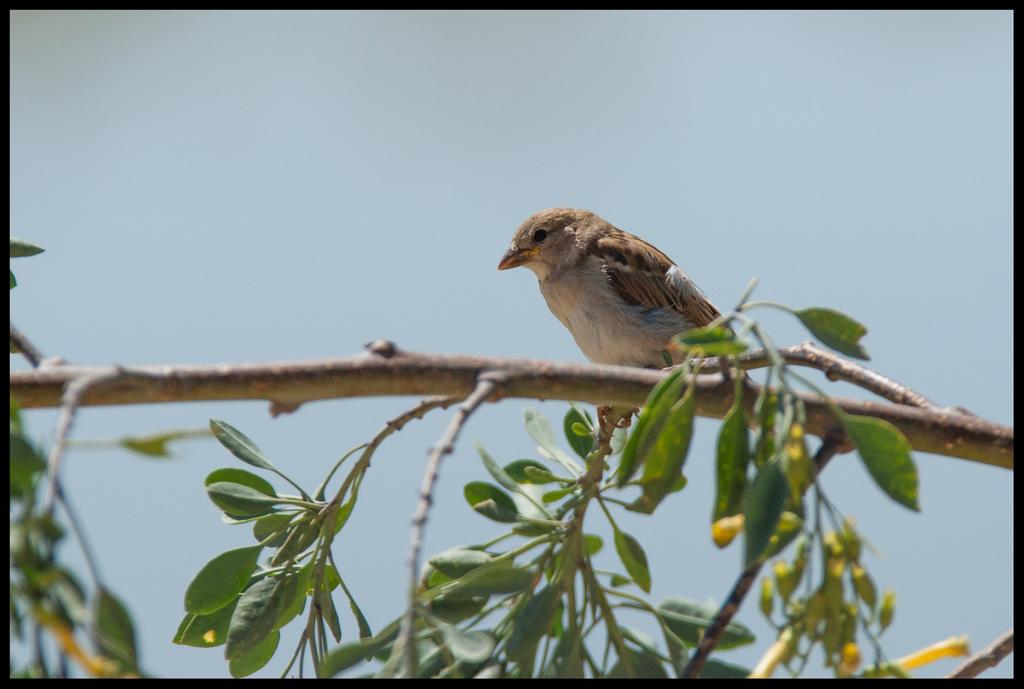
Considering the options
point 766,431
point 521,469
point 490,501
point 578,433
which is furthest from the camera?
point 578,433

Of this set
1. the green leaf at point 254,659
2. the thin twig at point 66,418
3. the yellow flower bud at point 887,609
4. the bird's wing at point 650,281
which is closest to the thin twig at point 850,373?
the yellow flower bud at point 887,609

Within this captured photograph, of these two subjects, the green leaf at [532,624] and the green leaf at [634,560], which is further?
the green leaf at [634,560]

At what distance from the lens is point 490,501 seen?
2.35 metres

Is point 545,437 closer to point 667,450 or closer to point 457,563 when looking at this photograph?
point 457,563

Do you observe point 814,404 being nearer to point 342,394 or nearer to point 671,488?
point 671,488

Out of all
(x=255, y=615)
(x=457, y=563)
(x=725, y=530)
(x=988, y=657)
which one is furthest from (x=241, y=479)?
(x=988, y=657)

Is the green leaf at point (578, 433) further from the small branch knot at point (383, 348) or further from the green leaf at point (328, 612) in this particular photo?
the small branch knot at point (383, 348)

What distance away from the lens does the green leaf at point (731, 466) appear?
1586 mm

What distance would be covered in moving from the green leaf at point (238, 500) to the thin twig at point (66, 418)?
65 cm

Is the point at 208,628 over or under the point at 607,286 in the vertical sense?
under

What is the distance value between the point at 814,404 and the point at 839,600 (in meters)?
0.50

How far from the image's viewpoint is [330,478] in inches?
90.8

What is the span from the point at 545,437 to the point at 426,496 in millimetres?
1328

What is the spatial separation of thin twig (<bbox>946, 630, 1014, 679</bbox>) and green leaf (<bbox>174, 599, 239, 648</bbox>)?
147 centimetres
